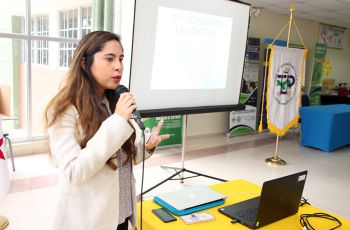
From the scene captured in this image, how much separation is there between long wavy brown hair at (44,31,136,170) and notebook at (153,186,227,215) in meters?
0.43

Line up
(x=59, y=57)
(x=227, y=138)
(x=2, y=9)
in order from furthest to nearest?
(x=227, y=138) < (x=59, y=57) < (x=2, y=9)

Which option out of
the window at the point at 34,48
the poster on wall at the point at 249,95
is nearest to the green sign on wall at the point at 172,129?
the poster on wall at the point at 249,95

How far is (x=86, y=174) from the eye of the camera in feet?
3.54

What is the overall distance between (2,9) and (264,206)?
15.4 ft

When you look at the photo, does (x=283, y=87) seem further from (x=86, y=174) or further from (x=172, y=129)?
(x=86, y=174)

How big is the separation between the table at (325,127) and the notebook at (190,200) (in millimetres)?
4438

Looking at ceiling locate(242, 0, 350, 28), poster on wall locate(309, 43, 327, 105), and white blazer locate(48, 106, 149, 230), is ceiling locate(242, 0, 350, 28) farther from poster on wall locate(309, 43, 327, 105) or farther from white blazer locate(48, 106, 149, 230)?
white blazer locate(48, 106, 149, 230)

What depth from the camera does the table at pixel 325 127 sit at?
5.44 metres

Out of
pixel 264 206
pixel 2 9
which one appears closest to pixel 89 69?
pixel 264 206

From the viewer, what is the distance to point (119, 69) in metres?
1.22

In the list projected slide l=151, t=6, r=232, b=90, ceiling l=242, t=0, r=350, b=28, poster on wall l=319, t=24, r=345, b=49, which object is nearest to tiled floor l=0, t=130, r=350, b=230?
projected slide l=151, t=6, r=232, b=90

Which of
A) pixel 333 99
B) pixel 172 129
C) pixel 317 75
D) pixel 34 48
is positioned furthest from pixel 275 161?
pixel 333 99

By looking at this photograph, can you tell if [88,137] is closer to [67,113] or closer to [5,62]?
[67,113]

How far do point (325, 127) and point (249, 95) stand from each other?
1760 mm
